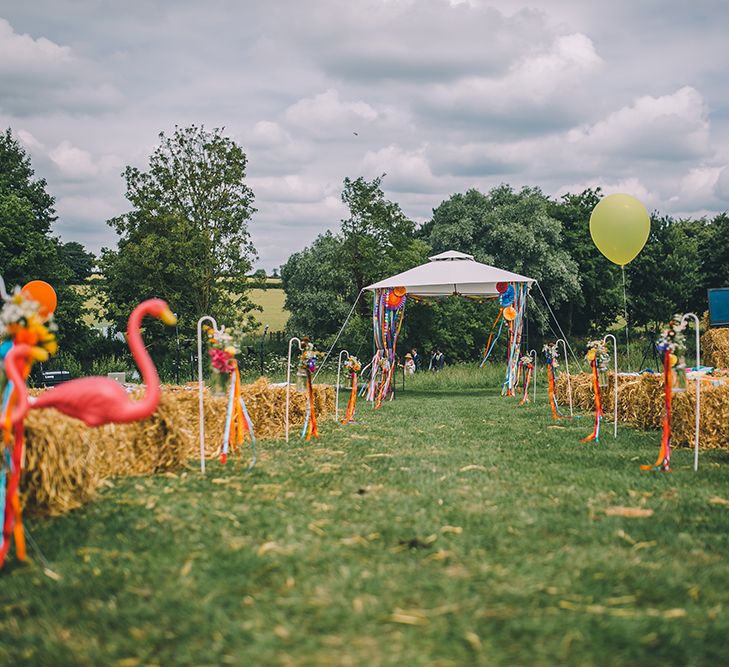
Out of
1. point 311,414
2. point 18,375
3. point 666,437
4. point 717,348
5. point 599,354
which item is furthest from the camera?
point 717,348

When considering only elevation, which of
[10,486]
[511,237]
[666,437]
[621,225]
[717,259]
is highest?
[511,237]

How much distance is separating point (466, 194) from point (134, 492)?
30.9 metres

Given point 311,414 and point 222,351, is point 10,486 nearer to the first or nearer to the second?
point 222,351

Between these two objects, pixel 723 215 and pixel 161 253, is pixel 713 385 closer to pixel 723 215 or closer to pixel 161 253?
pixel 161 253

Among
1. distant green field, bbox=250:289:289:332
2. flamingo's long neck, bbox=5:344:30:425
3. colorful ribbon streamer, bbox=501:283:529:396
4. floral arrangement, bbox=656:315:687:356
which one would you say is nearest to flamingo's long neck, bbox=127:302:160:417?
flamingo's long neck, bbox=5:344:30:425

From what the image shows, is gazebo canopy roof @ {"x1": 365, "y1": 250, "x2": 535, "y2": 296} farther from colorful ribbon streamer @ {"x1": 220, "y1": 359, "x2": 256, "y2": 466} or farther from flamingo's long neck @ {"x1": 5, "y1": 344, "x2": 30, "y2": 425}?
flamingo's long neck @ {"x1": 5, "y1": 344, "x2": 30, "y2": 425}

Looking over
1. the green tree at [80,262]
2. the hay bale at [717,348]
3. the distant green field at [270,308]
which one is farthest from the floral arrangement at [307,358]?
the green tree at [80,262]

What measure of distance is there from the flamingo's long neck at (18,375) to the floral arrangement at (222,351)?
2937 millimetres

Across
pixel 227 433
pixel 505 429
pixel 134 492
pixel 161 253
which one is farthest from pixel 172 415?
pixel 161 253

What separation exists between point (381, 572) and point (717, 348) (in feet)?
54.8

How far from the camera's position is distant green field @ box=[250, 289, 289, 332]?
4625cm

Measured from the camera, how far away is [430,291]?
18078 millimetres

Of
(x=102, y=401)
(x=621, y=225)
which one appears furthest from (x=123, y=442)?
(x=621, y=225)

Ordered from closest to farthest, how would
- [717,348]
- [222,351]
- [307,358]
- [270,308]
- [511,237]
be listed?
1. [222,351]
2. [307,358]
3. [717,348]
4. [511,237]
5. [270,308]
